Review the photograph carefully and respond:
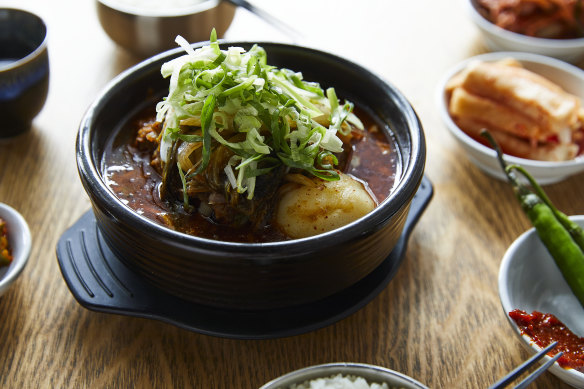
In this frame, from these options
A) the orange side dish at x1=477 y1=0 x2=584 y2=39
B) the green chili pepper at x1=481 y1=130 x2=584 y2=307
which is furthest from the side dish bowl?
the green chili pepper at x1=481 y1=130 x2=584 y2=307

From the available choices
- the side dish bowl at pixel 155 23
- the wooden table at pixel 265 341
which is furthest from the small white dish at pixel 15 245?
the side dish bowl at pixel 155 23

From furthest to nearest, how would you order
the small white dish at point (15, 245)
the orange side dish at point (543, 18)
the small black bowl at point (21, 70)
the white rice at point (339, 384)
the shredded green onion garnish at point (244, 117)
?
the orange side dish at point (543, 18)
the small black bowl at point (21, 70)
the small white dish at point (15, 245)
the shredded green onion garnish at point (244, 117)
the white rice at point (339, 384)

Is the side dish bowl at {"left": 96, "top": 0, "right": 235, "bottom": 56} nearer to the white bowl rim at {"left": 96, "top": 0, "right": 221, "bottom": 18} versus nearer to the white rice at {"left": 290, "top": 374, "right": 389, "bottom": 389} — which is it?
the white bowl rim at {"left": 96, "top": 0, "right": 221, "bottom": 18}

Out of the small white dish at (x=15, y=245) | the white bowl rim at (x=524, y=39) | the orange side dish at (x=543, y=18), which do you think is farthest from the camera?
the orange side dish at (x=543, y=18)

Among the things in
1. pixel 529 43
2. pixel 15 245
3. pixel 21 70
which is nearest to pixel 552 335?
pixel 15 245

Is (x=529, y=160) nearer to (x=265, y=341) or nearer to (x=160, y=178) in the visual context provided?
(x=265, y=341)

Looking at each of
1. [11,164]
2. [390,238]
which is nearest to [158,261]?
[390,238]

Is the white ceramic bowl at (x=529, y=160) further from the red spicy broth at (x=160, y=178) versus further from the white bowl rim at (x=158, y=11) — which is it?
the white bowl rim at (x=158, y=11)
